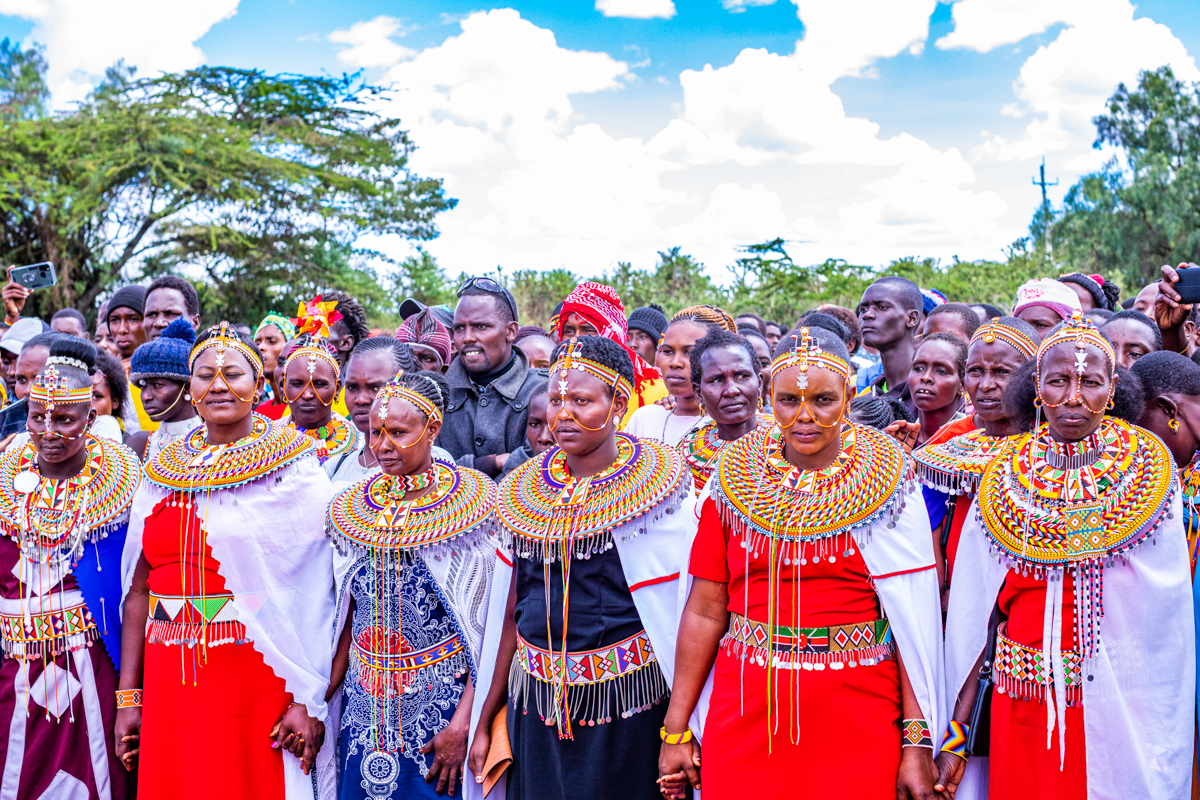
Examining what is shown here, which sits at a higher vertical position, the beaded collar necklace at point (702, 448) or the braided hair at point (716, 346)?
the braided hair at point (716, 346)

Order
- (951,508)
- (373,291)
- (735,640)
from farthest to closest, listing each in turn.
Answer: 1. (373,291)
2. (951,508)
3. (735,640)

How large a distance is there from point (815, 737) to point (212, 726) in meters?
2.31

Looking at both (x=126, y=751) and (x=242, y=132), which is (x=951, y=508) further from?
(x=242, y=132)

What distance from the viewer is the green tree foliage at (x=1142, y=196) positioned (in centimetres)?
2417

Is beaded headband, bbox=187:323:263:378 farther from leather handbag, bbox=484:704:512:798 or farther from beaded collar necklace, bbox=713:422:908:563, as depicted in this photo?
beaded collar necklace, bbox=713:422:908:563

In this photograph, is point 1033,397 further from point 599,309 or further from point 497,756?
point 599,309

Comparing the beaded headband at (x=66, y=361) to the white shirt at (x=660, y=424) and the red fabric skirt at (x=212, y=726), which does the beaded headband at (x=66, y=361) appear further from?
the white shirt at (x=660, y=424)

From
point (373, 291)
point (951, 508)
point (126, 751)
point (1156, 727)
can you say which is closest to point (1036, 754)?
point (1156, 727)

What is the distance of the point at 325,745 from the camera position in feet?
12.7

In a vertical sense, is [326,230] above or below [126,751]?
above

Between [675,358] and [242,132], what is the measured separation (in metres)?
18.6

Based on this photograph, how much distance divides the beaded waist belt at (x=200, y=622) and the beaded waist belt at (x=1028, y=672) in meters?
2.76

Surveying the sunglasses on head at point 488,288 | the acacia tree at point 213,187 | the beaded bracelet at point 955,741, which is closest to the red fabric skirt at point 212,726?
the sunglasses on head at point 488,288

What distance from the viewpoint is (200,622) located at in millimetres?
3787
